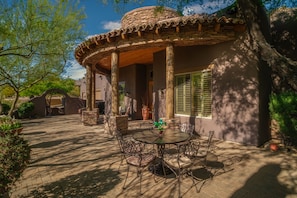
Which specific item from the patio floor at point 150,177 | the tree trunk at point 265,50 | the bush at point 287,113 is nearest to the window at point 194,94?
the patio floor at point 150,177

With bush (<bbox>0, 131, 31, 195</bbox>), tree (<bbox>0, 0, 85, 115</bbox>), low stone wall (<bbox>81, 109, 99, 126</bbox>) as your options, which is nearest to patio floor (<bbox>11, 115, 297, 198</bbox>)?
bush (<bbox>0, 131, 31, 195</bbox>)

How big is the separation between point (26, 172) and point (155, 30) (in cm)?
519

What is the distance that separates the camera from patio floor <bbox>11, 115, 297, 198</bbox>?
3264 millimetres

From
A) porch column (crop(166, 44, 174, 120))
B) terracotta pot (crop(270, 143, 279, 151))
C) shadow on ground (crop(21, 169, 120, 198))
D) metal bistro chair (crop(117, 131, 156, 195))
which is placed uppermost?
porch column (crop(166, 44, 174, 120))

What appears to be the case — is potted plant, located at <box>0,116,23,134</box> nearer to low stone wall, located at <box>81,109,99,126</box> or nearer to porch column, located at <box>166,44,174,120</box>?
low stone wall, located at <box>81,109,99,126</box>

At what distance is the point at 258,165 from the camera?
440 centimetres

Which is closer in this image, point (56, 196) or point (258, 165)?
point (56, 196)

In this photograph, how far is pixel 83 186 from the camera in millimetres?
3549

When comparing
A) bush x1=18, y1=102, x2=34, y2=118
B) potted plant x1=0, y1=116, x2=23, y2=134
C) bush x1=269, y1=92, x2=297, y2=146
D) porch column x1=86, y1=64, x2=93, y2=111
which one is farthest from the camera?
bush x1=18, y1=102, x2=34, y2=118

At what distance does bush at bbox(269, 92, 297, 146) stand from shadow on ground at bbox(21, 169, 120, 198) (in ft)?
15.1

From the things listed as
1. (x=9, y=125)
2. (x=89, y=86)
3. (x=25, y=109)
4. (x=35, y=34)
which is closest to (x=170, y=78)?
(x=35, y=34)

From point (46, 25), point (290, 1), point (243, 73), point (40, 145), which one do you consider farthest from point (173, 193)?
point (290, 1)

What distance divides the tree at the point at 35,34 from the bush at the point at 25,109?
8.10 metres

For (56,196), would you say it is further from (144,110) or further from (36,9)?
(144,110)
